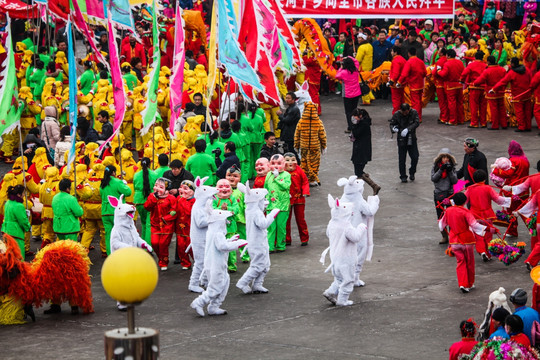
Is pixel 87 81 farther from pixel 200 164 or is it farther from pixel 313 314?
pixel 313 314

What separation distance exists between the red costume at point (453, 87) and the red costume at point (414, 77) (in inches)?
19.8

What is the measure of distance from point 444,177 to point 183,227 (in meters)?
4.02

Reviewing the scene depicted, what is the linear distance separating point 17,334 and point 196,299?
2.17m

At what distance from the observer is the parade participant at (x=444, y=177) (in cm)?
1559

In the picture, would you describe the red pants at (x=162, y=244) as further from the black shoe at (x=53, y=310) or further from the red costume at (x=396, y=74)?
the red costume at (x=396, y=74)

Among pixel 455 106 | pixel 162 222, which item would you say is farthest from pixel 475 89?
pixel 162 222

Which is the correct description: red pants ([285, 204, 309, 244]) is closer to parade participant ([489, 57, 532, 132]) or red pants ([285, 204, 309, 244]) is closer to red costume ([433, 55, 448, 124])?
parade participant ([489, 57, 532, 132])

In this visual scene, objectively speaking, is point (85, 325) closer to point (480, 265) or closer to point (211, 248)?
point (211, 248)

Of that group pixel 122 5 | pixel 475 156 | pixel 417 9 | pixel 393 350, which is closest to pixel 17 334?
pixel 393 350

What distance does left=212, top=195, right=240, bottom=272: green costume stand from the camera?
46.9 feet

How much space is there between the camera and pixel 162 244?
49.1 feet

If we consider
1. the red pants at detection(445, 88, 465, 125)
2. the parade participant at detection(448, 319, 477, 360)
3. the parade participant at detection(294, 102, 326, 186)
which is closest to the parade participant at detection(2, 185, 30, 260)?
the parade participant at detection(294, 102, 326, 186)

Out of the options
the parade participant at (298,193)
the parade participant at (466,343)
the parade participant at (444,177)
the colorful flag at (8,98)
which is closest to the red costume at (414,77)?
the parade participant at (444,177)

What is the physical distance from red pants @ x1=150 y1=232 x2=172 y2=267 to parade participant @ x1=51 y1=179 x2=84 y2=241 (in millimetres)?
1088
